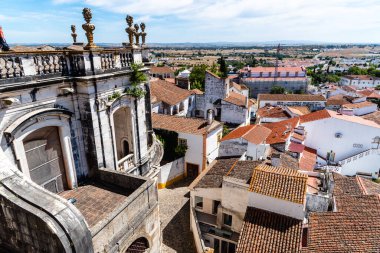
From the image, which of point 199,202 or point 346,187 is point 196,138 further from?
point 346,187

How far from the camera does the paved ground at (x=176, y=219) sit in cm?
1929

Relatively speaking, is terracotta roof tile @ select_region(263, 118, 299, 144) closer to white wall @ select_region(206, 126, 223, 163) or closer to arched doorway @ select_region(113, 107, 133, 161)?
white wall @ select_region(206, 126, 223, 163)

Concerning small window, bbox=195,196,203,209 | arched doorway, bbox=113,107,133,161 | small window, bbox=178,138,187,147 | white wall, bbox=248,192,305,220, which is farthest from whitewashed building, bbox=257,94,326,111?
arched doorway, bbox=113,107,133,161

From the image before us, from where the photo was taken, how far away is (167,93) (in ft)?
127

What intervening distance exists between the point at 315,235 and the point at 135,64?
42.7ft

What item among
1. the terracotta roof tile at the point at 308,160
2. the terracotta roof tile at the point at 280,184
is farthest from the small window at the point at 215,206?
the terracotta roof tile at the point at 308,160

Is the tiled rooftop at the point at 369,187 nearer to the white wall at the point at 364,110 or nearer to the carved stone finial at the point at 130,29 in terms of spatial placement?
the carved stone finial at the point at 130,29

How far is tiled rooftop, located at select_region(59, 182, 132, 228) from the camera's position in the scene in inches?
389

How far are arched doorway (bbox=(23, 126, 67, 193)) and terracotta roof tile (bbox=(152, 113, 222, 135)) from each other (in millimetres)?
17150

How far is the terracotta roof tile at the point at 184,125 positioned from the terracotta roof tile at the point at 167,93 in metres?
6.61

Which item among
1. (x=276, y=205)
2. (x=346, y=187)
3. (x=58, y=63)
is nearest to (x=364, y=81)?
(x=346, y=187)

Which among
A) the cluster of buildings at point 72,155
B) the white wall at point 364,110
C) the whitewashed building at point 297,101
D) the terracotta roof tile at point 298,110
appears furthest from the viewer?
the whitewashed building at point 297,101

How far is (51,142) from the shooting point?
10.4 meters

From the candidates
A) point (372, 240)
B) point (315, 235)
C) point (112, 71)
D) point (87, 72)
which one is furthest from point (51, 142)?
point (372, 240)
